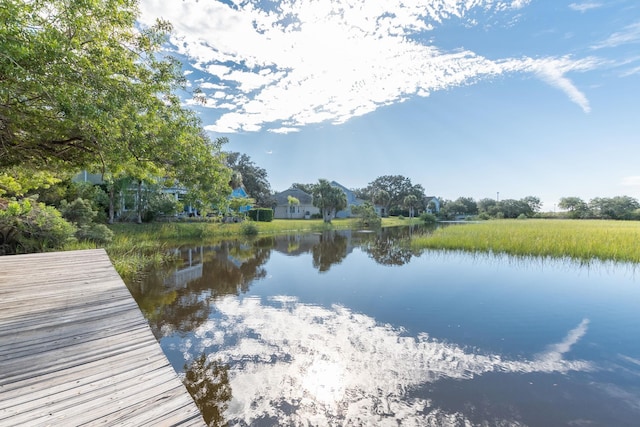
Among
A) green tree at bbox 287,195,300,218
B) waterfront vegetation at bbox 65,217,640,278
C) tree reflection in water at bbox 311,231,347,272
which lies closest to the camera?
waterfront vegetation at bbox 65,217,640,278

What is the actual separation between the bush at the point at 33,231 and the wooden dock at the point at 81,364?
6548 millimetres

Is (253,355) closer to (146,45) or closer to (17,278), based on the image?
(17,278)

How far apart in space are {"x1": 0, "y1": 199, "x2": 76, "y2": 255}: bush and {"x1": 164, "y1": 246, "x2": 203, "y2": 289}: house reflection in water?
412 cm

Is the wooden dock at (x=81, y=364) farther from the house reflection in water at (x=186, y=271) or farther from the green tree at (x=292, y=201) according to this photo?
the green tree at (x=292, y=201)

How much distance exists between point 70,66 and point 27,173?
7.05 meters

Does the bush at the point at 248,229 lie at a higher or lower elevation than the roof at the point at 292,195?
lower

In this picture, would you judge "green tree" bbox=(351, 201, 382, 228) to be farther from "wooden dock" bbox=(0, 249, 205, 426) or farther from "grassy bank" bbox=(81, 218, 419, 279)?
"wooden dock" bbox=(0, 249, 205, 426)

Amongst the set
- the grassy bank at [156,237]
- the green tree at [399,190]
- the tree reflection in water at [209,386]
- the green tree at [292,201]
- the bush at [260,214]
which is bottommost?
the tree reflection in water at [209,386]

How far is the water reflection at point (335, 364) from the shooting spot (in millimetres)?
3381

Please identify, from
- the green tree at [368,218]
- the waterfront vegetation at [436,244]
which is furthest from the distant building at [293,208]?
the waterfront vegetation at [436,244]

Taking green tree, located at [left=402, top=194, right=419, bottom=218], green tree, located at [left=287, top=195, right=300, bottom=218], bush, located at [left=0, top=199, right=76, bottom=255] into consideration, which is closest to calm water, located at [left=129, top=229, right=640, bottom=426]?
bush, located at [left=0, top=199, right=76, bottom=255]

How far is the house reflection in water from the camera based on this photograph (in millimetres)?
8925

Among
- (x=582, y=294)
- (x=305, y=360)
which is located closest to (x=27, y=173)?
(x=305, y=360)

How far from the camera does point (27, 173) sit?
914 centimetres
